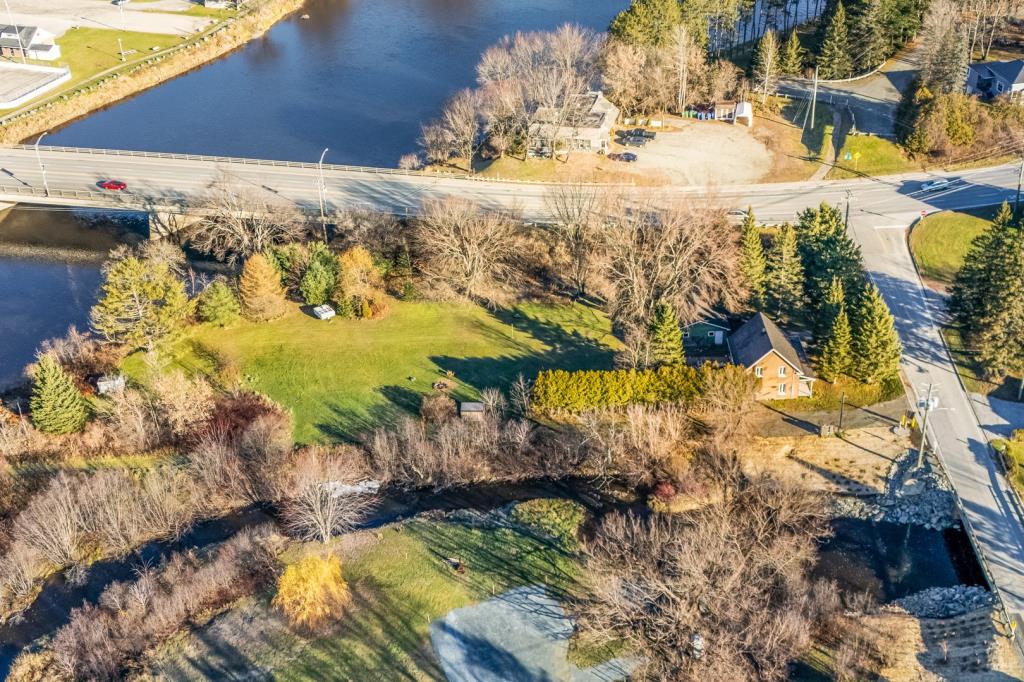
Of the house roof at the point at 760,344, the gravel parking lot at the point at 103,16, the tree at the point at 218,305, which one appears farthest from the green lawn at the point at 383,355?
the gravel parking lot at the point at 103,16

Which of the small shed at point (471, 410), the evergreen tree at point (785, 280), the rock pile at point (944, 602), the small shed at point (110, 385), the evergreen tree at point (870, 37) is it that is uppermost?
the evergreen tree at point (870, 37)

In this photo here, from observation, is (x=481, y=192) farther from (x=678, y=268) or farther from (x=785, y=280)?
(x=785, y=280)

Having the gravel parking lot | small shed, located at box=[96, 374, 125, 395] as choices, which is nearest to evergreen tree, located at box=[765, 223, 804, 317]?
small shed, located at box=[96, 374, 125, 395]

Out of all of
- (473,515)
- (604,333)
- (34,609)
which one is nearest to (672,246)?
(604,333)

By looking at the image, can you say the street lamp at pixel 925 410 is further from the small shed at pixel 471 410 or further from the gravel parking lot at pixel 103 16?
the gravel parking lot at pixel 103 16

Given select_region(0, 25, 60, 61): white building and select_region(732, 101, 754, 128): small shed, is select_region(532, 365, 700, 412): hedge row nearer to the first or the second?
select_region(732, 101, 754, 128): small shed
